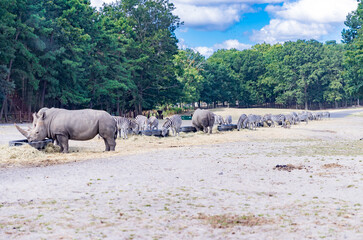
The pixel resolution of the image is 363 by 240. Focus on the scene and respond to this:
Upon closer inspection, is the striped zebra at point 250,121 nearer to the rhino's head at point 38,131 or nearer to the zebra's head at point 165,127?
the zebra's head at point 165,127

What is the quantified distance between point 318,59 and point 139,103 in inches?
2533

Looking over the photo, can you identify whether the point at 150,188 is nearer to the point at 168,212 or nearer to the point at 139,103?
the point at 168,212

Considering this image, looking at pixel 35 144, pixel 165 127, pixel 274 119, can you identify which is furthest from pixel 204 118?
pixel 35 144

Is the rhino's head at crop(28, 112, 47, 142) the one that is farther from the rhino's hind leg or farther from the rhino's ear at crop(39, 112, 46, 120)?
the rhino's hind leg

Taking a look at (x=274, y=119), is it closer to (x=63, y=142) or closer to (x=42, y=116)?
(x=63, y=142)

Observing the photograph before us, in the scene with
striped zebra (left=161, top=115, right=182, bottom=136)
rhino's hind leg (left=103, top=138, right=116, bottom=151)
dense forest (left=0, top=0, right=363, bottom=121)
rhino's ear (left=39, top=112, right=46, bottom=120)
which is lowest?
rhino's hind leg (left=103, top=138, right=116, bottom=151)

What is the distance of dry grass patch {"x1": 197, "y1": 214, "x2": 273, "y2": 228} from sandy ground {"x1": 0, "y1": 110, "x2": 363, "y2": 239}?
0.06ft

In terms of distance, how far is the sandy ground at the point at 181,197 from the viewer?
7297 millimetres

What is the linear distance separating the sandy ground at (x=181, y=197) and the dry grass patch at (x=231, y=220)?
0.02 m

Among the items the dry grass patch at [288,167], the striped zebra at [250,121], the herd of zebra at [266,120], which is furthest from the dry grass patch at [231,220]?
the striped zebra at [250,121]

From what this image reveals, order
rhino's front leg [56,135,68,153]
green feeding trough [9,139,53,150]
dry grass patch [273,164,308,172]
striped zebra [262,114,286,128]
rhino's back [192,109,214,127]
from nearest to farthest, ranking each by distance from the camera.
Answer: dry grass patch [273,164,308,172] < green feeding trough [9,139,53,150] < rhino's front leg [56,135,68,153] < rhino's back [192,109,214,127] < striped zebra [262,114,286,128]

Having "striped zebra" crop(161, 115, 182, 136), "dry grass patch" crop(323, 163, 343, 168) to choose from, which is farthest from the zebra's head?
"dry grass patch" crop(323, 163, 343, 168)

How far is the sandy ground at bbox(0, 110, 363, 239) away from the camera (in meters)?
7.30

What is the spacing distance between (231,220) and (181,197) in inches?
79.2
